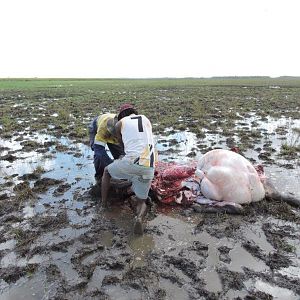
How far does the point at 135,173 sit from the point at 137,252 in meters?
1.13

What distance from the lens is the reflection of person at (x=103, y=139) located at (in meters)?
6.06

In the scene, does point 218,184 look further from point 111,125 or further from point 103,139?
point 103,139

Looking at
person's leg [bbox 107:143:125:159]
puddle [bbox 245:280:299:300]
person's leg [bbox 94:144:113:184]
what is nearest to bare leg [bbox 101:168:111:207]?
person's leg [bbox 94:144:113:184]

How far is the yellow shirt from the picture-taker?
613 centimetres

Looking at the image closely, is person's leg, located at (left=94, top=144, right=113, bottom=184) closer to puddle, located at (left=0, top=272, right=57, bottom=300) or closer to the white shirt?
the white shirt

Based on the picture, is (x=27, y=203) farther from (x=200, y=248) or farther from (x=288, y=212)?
(x=288, y=212)

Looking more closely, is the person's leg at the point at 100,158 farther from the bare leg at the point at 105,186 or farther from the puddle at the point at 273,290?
the puddle at the point at 273,290

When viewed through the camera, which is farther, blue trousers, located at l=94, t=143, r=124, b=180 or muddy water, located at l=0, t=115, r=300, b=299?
blue trousers, located at l=94, t=143, r=124, b=180

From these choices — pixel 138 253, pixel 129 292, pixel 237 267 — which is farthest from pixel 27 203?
pixel 237 267

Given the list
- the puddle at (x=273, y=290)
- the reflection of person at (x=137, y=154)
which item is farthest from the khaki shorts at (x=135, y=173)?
the puddle at (x=273, y=290)

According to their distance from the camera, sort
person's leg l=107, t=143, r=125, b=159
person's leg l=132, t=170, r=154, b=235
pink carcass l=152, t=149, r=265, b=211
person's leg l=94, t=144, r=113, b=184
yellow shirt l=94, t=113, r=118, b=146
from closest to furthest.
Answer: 1. person's leg l=132, t=170, r=154, b=235
2. pink carcass l=152, t=149, r=265, b=211
3. yellow shirt l=94, t=113, r=118, b=146
4. person's leg l=94, t=144, r=113, b=184
5. person's leg l=107, t=143, r=125, b=159

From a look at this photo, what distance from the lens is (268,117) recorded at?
1600cm

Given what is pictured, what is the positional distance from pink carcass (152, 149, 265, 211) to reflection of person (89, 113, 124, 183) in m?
0.95

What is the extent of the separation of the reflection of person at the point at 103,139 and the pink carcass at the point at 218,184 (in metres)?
0.95
